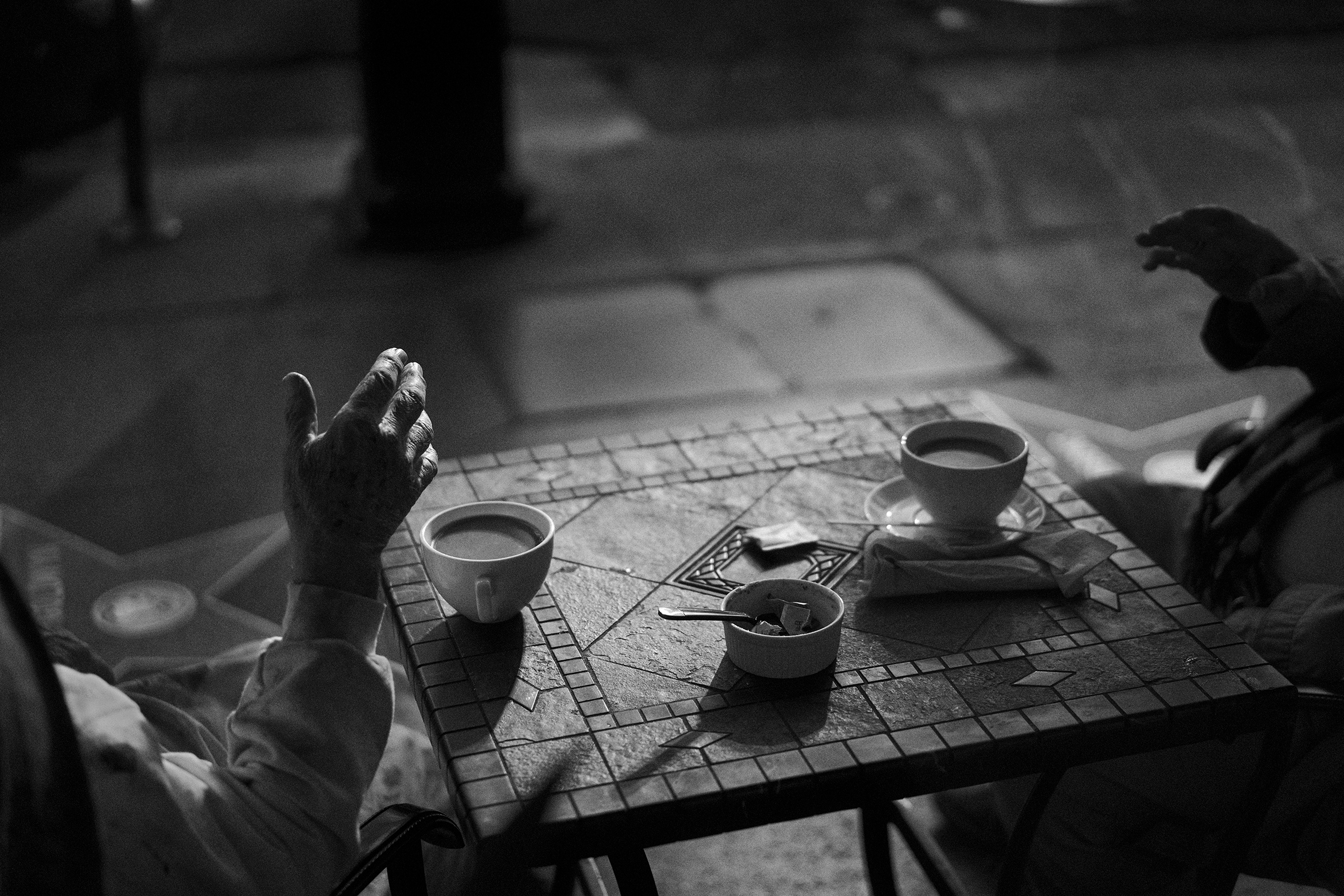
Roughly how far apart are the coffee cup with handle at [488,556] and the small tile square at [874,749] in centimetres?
42

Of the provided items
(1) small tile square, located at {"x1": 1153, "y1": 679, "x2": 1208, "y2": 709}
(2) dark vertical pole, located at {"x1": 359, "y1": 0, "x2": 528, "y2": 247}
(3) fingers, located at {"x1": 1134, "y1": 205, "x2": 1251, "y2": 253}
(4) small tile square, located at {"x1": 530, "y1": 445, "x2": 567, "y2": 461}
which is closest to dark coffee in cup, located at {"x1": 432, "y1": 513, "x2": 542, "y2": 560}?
(4) small tile square, located at {"x1": 530, "y1": 445, "x2": 567, "y2": 461}

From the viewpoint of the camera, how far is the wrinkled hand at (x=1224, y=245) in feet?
6.79

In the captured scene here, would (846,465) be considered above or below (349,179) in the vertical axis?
above

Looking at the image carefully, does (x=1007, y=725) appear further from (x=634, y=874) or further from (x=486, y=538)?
(x=486, y=538)

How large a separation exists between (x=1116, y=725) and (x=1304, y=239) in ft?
14.4

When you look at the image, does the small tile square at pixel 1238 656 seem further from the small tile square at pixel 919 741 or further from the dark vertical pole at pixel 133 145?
the dark vertical pole at pixel 133 145

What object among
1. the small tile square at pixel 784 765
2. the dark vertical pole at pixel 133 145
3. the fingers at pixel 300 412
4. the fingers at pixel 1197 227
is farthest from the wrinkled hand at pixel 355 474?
the dark vertical pole at pixel 133 145

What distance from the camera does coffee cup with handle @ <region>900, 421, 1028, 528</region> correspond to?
5.90ft

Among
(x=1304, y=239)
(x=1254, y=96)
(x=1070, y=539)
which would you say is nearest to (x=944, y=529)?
(x=1070, y=539)

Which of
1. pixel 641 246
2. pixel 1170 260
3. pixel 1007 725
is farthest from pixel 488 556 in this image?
pixel 641 246

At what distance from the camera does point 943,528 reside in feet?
6.06

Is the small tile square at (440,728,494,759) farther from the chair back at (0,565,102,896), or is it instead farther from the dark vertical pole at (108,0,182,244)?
the dark vertical pole at (108,0,182,244)

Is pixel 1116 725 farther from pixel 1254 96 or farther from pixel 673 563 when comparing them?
pixel 1254 96

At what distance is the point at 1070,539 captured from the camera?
1785mm
